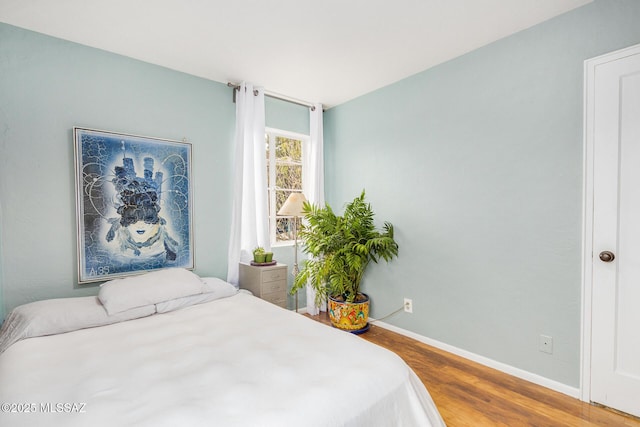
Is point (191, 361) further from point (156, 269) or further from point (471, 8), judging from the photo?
point (471, 8)

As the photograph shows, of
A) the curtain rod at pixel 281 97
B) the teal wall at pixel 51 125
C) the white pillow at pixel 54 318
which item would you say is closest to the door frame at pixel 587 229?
the curtain rod at pixel 281 97

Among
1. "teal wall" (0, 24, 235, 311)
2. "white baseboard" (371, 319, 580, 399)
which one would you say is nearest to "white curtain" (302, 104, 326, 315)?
"white baseboard" (371, 319, 580, 399)

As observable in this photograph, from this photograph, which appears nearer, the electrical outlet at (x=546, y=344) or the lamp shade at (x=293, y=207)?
the electrical outlet at (x=546, y=344)

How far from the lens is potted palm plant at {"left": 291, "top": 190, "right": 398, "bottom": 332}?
312 cm

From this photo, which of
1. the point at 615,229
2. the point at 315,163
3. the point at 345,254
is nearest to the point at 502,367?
the point at 615,229

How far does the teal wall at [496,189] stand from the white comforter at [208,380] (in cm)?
133

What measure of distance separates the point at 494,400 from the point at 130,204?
3.03m

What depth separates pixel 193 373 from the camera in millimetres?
1358

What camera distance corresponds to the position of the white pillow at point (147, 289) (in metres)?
2.10

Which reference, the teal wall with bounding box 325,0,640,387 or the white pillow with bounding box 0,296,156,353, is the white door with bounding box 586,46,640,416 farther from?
the white pillow with bounding box 0,296,156,353

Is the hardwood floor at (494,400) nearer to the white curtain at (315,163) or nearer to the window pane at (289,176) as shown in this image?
the white curtain at (315,163)

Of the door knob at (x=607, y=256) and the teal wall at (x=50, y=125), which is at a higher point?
the teal wall at (x=50, y=125)

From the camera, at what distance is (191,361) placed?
147 cm

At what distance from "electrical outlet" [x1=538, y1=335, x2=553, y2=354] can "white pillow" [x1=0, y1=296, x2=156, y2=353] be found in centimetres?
280
